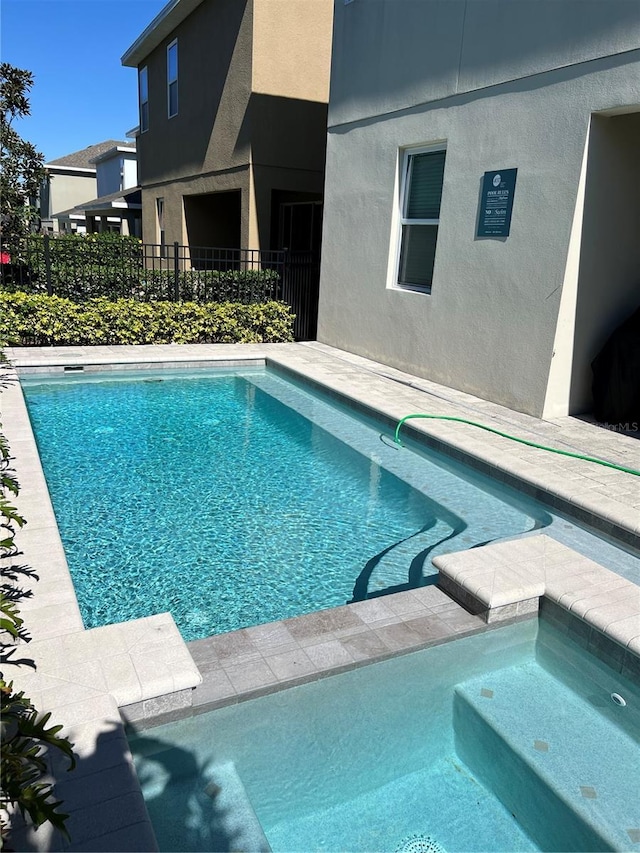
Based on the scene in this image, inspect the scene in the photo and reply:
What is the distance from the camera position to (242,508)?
5.33m

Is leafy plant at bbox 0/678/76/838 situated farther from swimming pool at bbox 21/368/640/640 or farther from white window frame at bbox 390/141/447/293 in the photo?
white window frame at bbox 390/141/447/293

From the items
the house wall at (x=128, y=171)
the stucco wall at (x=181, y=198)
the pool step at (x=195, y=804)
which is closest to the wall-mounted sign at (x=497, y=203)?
the pool step at (x=195, y=804)

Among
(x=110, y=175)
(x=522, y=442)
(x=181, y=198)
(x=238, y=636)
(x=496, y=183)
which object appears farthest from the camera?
(x=110, y=175)

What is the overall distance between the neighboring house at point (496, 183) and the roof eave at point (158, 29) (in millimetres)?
6732

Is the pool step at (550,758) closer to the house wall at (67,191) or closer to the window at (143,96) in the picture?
the window at (143,96)

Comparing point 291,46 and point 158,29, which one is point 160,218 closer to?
point 158,29

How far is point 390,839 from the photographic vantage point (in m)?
2.38

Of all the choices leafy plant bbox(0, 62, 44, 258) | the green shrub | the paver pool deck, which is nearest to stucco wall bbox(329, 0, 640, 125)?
the green shrub

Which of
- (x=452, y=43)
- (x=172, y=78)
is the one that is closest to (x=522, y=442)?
(x=452, y=43)

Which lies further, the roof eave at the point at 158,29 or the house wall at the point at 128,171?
the house wall at the point at 128,171

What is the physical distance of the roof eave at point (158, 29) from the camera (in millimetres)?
14718

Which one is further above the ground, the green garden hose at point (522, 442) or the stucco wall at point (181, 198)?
the stucco wall at point (181, 198)

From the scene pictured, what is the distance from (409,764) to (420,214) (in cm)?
797

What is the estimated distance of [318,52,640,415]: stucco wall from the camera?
6.65 m
